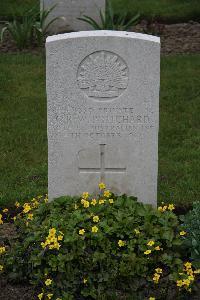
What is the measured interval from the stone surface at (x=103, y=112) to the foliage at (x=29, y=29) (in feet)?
16.9

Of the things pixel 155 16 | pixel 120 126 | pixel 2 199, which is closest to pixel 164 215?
pixel 120 126

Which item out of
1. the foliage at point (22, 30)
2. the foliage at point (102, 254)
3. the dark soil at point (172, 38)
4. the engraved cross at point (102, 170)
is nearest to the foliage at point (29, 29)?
the foliage at point (22, 30)

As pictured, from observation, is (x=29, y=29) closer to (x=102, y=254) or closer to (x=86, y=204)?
(x=86, y=204)

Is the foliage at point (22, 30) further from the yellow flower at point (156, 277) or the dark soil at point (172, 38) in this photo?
the yellow flower at point (156, 277)

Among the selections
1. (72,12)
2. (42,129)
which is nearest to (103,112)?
(42,129)

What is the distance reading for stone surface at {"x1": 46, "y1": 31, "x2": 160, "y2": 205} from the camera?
15.9ft

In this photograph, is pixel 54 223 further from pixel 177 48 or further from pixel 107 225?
pixel 177 48

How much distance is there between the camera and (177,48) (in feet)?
33.2

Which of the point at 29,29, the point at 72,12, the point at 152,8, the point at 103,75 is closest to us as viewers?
the point at 103,75

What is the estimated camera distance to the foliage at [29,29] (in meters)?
9.92

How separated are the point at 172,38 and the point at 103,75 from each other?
5.86 m

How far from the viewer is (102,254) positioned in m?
4.45

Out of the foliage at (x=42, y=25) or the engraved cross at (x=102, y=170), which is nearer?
the engraved cross at (x=102, y=170)

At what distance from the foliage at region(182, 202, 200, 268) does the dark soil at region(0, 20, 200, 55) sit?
536 cm
